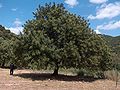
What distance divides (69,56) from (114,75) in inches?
252

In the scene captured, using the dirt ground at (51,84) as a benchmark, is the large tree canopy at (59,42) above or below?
above

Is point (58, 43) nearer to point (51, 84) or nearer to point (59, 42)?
point (59, 42)

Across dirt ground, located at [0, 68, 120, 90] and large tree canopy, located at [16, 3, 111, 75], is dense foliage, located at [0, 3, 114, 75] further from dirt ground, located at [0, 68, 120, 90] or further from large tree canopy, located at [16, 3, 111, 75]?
dirt ground, located at [0, 68, 120, 90]

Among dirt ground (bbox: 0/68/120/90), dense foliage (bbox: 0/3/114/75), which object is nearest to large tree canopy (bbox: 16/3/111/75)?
dense foliage (bbox: 0/3/114/75)

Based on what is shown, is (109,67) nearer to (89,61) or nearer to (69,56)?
(89,61)

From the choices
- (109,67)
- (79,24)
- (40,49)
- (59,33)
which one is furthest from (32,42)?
(109,67)

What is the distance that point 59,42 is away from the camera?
31.9 m

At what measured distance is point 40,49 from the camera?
3092 cm

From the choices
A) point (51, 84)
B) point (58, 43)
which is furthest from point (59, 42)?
point (51, 84)

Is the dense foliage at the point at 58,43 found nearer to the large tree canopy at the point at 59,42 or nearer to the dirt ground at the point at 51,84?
the large tree canopy at the point at 59,42

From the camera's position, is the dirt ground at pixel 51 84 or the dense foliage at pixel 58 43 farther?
the dense foliage at pixel 58 43

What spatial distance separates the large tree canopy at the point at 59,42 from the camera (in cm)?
3100

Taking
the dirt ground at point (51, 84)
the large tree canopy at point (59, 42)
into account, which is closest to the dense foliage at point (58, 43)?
the large tree canopy at point (59, 42)

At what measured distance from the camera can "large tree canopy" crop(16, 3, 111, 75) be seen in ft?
102
